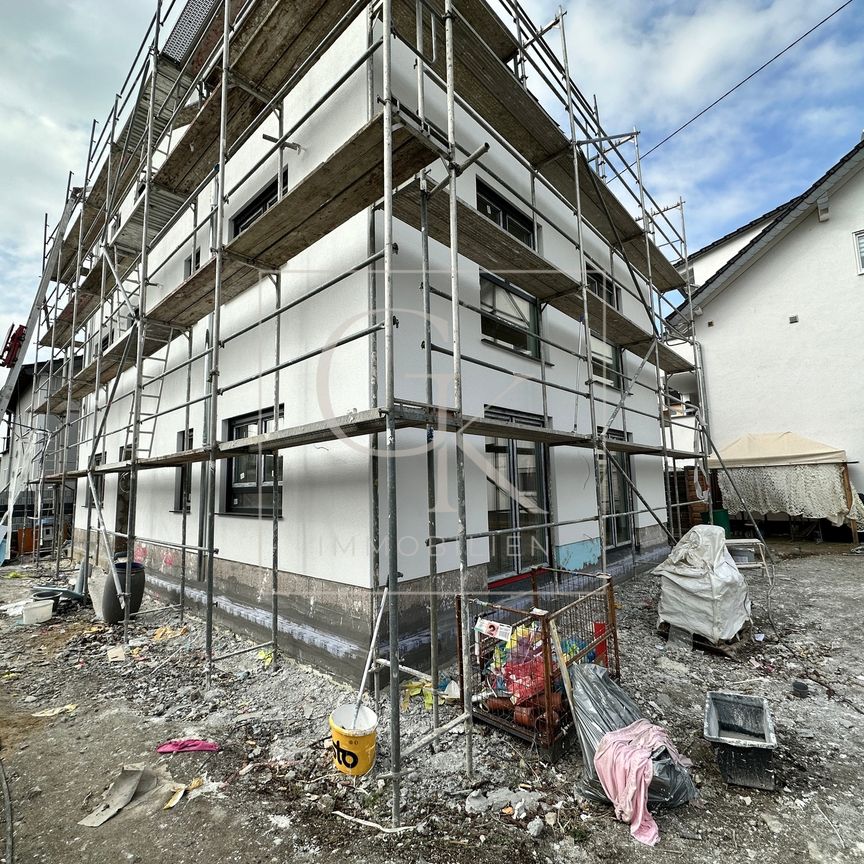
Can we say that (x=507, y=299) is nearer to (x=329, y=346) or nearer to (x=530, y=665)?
(x=329, y=346)

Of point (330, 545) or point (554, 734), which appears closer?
point (554, 734)

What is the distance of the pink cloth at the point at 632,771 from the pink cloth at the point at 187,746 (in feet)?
8.97

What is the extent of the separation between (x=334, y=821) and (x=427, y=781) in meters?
0.64

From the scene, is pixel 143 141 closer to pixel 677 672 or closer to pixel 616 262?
pixel 616 262

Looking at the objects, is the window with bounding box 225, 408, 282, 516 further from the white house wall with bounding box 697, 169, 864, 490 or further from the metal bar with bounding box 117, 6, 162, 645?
the white house wall with bounding box 697, 169, 864, 490

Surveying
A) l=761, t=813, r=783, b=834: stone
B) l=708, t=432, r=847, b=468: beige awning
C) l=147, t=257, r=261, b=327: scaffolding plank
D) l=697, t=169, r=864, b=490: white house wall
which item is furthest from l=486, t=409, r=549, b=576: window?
l=697, t=169, r=864, b=490: white house wall

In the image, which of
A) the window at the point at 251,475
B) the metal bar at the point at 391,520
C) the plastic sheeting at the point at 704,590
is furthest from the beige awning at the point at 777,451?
the metal bar at the point at 391,520

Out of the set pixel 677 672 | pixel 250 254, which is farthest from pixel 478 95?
pixel 677 672

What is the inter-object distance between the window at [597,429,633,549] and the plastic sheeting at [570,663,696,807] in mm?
4923

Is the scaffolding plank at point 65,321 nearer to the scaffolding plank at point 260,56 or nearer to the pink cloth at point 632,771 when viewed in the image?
the scaffolding plank at point 260,56

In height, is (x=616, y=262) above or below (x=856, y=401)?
above

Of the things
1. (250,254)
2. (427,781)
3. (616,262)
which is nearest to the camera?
(427,781)

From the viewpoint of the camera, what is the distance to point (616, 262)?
9.45 metres

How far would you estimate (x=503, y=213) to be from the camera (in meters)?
6.54
